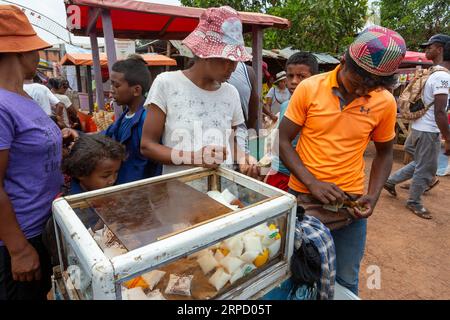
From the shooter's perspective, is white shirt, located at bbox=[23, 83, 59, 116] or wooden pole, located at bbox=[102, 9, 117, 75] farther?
white shirt, located at bbox=[23, 83, 59, 116]

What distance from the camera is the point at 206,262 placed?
0.90 m

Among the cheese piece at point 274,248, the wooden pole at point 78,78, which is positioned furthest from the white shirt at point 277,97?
the wooden pole at point 78,78

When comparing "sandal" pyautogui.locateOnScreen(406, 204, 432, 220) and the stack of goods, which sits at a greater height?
the stack of goods

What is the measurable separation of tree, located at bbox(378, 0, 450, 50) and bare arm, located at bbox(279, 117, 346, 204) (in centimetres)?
1625

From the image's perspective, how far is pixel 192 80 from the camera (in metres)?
1.47

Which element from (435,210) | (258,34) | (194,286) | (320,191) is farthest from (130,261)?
(435,210)

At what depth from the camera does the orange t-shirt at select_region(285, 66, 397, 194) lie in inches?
55.7

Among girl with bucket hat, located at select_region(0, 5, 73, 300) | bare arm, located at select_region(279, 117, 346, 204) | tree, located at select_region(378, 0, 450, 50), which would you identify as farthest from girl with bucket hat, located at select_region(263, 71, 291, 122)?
tree, located at select_region(378, 0, 450, 50)

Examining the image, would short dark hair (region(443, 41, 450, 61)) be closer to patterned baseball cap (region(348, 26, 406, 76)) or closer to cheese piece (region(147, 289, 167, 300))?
patterned baseball cap (region(348, 26, 406, 76))

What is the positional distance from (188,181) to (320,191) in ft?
2.05

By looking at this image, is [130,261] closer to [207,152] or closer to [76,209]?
[76,209]

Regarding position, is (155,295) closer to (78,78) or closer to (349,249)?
(349,249)

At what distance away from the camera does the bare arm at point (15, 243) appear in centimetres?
105

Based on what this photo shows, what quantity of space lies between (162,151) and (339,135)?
846 mm
